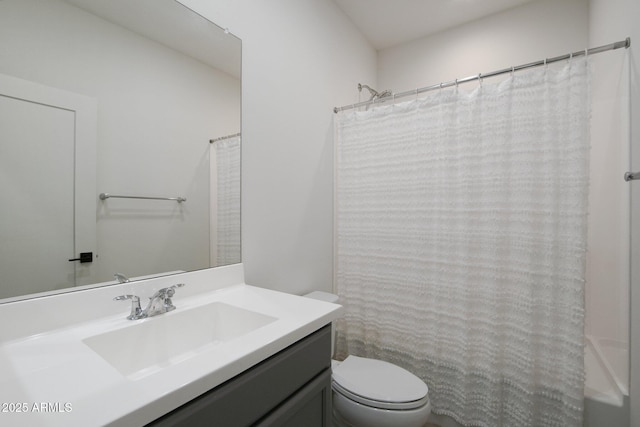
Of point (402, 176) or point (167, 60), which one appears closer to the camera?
point (167, 60)

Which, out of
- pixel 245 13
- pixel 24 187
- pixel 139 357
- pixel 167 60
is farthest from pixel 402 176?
pixel 24 187

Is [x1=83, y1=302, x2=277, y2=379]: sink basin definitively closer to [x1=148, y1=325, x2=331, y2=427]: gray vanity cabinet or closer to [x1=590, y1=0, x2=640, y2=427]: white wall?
[x1=148, y1=325, x2=331, y2=427]: gray vanity cabinet

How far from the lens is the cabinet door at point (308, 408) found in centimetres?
77

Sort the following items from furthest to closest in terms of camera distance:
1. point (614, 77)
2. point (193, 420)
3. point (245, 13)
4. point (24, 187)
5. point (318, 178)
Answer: point (318, 178), point (614, 77), point (245, 13), point (24, 187), point (193, 420)

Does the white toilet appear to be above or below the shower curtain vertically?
below

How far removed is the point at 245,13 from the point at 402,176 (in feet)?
3.92

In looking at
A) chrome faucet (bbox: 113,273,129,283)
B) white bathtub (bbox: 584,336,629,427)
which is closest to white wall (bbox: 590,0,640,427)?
white bathtub (bbox: 584,336,629,427)

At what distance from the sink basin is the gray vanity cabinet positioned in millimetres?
169

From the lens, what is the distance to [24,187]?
0.81 m

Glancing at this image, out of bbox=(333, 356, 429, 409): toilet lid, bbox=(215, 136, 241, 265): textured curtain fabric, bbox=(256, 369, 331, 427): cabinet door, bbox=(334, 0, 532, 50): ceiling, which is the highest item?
bbox=(334, 0, 532, 50): ceiling

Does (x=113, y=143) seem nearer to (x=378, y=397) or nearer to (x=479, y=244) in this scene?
(x=378, y=397)

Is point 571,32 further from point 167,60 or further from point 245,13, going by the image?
point 167,60

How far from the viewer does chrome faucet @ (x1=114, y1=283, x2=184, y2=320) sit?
92cm

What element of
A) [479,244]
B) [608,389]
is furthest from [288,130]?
[608,389]
